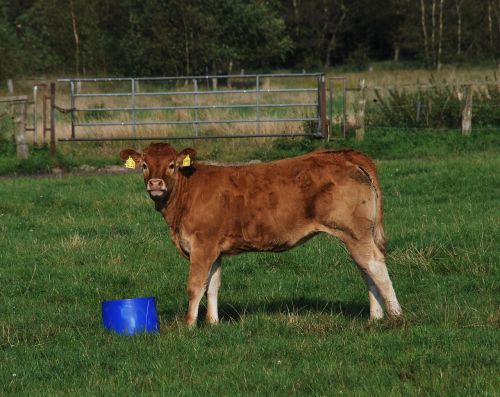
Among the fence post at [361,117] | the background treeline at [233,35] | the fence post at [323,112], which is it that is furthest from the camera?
the background treeline at [233,35]

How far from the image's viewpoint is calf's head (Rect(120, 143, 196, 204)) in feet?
28.8

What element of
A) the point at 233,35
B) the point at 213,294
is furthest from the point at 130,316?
the point at 233,35

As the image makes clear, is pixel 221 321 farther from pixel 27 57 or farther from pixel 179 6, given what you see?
pixel 27 57

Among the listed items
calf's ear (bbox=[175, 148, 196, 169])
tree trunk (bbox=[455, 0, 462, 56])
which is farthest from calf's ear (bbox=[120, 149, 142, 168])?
tree trunk (bbox=[455, 0, 462, 56])

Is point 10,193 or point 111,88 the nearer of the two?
point 10,193

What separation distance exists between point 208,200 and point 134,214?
6.45m

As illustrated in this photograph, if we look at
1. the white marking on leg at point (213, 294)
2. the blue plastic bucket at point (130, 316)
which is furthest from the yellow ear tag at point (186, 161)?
the blue plastic bucket at point (130, 316)

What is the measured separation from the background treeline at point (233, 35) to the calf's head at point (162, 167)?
136ft

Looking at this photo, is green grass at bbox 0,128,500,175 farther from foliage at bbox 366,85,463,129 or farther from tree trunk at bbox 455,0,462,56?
tree trunk at bbox 455,0,462,56

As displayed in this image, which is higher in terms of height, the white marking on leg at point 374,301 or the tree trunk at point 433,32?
the tree trunk at point 433,32

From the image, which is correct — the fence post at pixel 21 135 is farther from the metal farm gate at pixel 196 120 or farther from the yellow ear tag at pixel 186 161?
the yellow ear tag at pixel 186 161

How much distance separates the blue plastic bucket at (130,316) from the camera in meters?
8.42

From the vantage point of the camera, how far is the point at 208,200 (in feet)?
29.5

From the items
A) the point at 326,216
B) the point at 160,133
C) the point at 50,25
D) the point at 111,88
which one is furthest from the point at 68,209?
the point at 50,25
